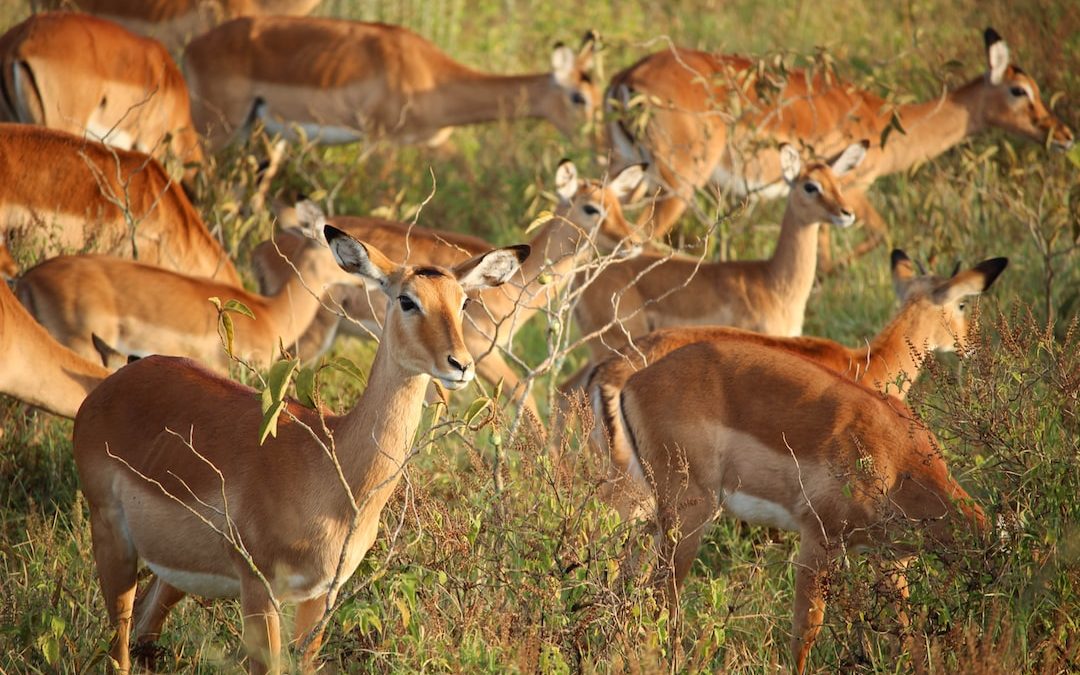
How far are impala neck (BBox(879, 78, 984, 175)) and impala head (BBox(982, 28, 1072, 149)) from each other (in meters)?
0.09

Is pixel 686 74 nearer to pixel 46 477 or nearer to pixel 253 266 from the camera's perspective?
pixel 253 266

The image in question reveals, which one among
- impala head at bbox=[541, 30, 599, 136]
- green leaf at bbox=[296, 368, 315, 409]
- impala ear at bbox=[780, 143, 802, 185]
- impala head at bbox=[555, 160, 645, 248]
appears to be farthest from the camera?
impala head at bbox=[541, 30, 599, 136]

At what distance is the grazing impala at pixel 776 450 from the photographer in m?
4.36

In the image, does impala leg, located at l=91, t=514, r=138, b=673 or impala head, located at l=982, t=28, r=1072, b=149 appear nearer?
impala leg, located at l=91, t=514, r=138, b=673

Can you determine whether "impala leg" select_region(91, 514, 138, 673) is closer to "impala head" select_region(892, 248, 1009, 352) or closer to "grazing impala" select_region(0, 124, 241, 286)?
"grazing impala" select_region(0, 124, 241, 286)

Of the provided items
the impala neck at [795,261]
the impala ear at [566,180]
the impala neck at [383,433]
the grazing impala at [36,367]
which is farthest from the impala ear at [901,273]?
the grazing impala at [36,367]

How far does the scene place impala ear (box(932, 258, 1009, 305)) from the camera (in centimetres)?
550

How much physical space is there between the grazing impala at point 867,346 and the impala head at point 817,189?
76cm

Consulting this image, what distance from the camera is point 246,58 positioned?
32.1 feet

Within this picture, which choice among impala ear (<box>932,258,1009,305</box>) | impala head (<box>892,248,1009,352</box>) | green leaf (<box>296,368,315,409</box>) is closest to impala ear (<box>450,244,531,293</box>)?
green leaf (<box>296,368,315,409</box>)

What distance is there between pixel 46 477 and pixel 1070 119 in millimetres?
6925

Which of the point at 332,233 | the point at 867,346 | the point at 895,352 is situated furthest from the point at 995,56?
the point at 332,233

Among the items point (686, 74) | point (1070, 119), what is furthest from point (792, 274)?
point (1070, 119)

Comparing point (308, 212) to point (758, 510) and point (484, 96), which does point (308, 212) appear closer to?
point (758, 510)
